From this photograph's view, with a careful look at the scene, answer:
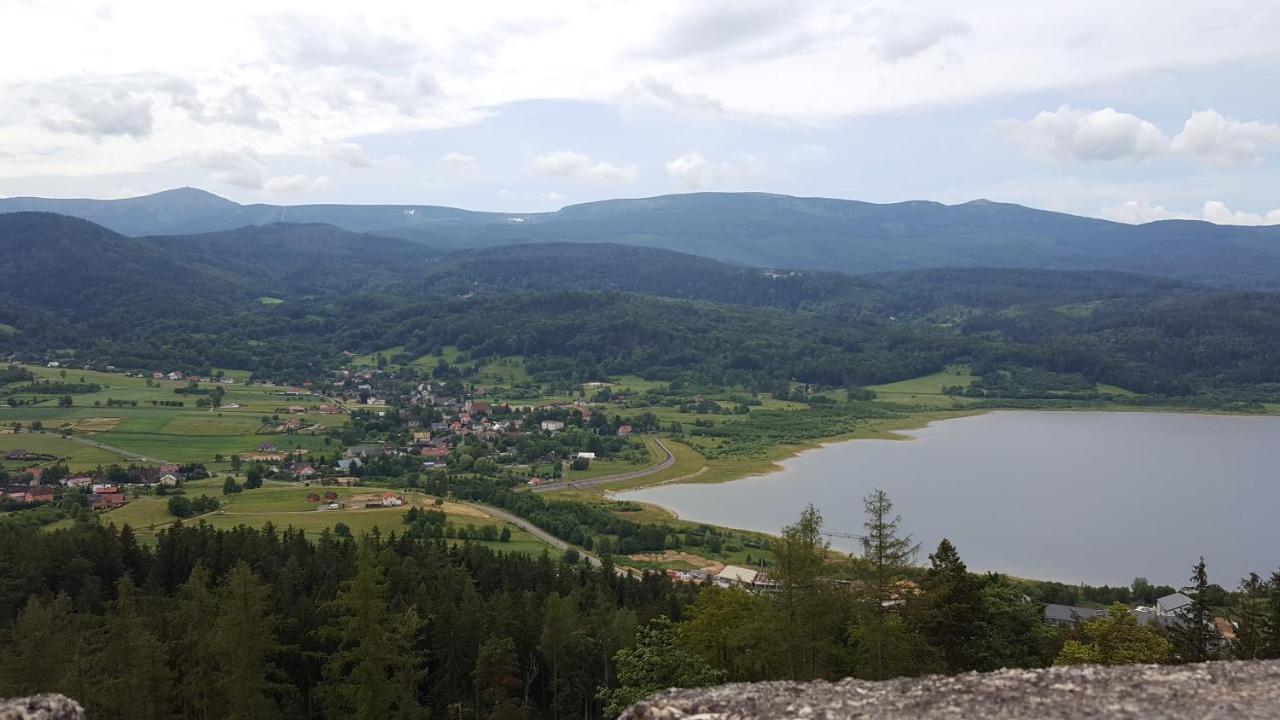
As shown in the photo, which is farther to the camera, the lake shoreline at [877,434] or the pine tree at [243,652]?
the lake shoreline at [877,434]

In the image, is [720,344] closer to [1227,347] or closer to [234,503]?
[1227,347]

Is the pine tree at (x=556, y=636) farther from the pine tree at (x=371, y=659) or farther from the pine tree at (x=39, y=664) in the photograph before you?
the pine tree at (x=39, y=664)

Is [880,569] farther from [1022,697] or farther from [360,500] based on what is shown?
[360,500]

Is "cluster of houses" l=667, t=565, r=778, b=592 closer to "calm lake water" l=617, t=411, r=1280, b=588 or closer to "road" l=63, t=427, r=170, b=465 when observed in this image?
"calm lake water" l=617, t=411, r=1280, b=588

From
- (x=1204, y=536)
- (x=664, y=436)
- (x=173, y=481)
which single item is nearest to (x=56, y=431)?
(x=173, y=481)

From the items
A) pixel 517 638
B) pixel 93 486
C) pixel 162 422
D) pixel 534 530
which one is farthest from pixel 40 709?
pixel 162 422

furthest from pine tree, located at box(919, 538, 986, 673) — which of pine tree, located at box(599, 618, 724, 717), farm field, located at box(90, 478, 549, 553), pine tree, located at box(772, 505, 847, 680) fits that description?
farm field, located at box(90, 478, 549, 553)

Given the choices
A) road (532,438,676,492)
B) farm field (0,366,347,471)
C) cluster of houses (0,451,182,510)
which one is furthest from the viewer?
farm field (0,366,347,471)

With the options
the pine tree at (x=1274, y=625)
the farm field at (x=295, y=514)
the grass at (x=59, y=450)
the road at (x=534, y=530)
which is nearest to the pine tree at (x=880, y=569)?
the pine tree at (x=1274, y=625)
